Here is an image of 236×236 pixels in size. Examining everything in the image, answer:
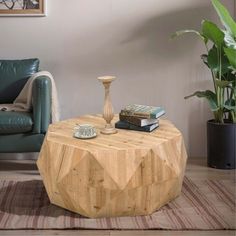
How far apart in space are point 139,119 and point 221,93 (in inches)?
37.0

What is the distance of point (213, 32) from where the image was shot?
3.08 m

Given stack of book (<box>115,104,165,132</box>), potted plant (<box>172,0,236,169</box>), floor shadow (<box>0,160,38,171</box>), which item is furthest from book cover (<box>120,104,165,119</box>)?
floor shadow (<box>0,160,38,171</box>)

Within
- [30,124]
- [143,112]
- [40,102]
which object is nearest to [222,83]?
[143,112]

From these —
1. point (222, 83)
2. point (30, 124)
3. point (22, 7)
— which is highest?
point (22, 7)

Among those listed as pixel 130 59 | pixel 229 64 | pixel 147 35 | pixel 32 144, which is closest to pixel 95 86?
pixel 130 59

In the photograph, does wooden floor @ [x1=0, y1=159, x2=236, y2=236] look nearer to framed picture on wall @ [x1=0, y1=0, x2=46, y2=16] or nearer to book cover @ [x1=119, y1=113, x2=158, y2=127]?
book cover @ [x1=119, y1=113, x2=158, y2=127]

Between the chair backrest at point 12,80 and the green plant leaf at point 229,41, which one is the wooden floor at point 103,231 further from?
the green plant leaf at point 229,41

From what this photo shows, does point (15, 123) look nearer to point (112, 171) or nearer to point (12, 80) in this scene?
point (12, 80)

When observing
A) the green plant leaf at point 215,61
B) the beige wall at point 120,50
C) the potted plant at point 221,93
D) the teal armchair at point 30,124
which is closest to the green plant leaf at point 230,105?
the potted plant at point 221,93

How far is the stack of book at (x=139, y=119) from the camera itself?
2.69 metres

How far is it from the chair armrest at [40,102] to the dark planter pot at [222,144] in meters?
1.34

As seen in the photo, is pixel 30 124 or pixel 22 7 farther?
pixel 22 7

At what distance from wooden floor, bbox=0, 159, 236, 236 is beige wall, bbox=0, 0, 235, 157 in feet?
1.76

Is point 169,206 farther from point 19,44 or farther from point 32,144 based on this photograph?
point 19,44
